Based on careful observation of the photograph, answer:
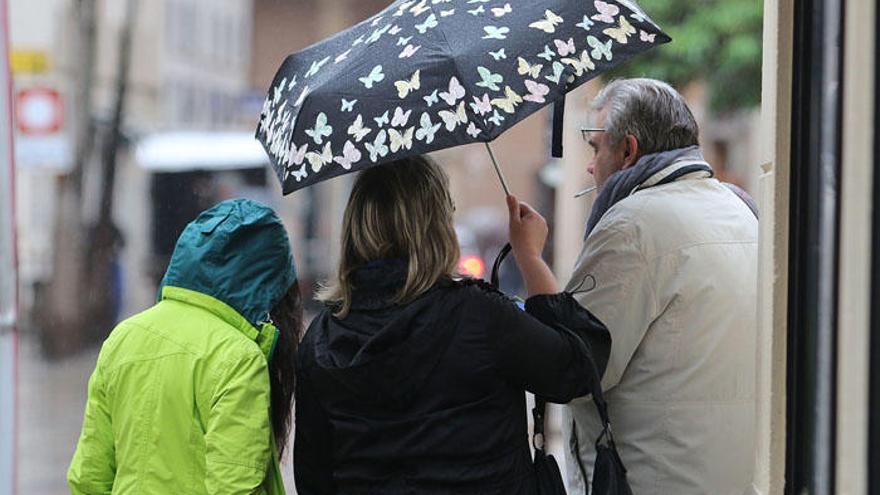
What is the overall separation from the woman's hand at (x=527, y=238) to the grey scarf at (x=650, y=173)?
0.70 ft

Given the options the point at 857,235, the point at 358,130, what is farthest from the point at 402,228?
the point at 857,235

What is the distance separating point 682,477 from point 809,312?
1.22 metres

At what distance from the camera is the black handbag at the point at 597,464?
9.73ft

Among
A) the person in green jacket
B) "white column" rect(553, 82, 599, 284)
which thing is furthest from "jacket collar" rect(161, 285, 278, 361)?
"white column" rect(553, 82, 599, 284)

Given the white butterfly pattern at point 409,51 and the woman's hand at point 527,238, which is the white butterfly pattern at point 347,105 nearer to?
the white butterfly pattern at point 409,51

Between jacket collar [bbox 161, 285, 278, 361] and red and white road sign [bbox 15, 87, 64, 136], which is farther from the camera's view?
red and white road sign [bbox 15, 87, 64, 136]

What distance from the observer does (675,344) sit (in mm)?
3182

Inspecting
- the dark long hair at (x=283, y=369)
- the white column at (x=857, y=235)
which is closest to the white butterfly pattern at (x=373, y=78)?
the dark long hair at (x=283, y=369)

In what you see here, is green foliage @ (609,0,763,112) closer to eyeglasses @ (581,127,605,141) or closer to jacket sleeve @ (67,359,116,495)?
eyeglasses @ (581,127,605,141)

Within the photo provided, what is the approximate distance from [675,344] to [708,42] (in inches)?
523

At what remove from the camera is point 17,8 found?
23.1 meters

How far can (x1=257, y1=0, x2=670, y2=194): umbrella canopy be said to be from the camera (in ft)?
9.41

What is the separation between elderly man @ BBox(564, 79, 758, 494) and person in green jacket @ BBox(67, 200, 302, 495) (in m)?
0.73

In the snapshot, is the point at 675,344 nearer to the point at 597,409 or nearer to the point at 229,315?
the point at 597,409
